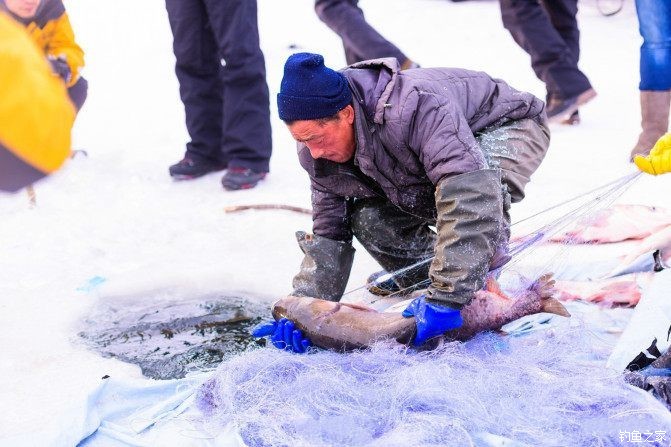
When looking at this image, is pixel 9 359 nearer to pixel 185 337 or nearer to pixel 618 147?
pixel 185 337

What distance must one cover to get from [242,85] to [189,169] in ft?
2.12

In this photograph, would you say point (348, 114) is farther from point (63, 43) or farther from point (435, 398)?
point (63, 43)

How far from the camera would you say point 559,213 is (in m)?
3.98

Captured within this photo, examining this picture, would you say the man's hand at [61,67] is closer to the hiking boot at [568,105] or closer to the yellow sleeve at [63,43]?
the yellow sleeve at [63,43]

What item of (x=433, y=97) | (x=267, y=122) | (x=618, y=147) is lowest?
(x=618, y=147)

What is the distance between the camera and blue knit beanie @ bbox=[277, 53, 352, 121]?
2.58 m

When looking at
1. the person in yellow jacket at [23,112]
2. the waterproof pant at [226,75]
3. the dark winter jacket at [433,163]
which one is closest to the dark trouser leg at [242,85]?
the waterproof pant at [226,75]

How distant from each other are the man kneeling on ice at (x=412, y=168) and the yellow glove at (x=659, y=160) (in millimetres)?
458

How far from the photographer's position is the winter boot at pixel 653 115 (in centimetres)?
454

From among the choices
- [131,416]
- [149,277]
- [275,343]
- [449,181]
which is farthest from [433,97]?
[149,277]

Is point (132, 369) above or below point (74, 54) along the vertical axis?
below

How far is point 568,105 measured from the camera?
18.3 ft

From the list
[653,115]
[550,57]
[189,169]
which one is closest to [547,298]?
[653,115]

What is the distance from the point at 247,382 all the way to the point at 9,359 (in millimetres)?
1117
